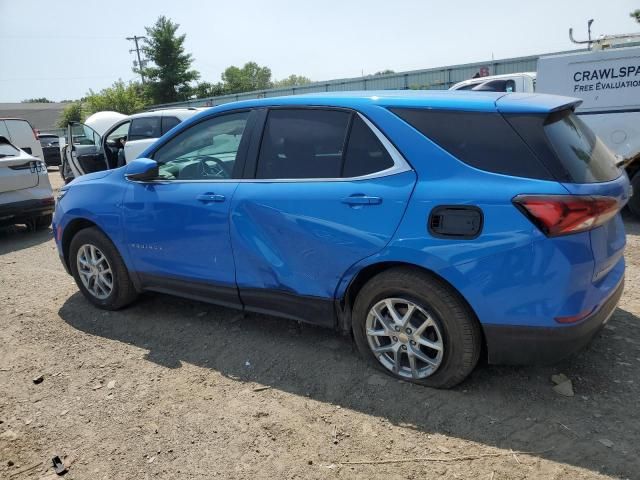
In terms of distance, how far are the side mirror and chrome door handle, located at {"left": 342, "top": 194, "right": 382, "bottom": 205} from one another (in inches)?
67.2

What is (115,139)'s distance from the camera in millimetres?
10844

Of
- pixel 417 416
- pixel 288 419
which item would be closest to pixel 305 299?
pixel 288 419

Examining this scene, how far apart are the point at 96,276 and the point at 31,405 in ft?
4.86

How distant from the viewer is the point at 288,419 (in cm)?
291

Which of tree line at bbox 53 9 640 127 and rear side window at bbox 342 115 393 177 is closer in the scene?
rear side window at bbox 342 115 393 177

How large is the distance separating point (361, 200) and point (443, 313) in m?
0.79

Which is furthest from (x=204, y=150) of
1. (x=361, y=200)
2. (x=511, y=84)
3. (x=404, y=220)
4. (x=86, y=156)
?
(x=511, y=84)

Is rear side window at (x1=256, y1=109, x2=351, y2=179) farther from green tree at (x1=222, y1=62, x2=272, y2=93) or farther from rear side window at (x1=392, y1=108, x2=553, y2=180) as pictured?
green tree at (x1=222, y1=62, x2=272, y2=93)

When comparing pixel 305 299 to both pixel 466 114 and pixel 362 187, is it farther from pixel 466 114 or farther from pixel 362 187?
pixel 466 114

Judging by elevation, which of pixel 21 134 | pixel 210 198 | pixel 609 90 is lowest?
pixel 210 198

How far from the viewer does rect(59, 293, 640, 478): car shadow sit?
102 inches

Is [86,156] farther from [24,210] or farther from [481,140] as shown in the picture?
[481,140]

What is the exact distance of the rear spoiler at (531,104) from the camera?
2721mm

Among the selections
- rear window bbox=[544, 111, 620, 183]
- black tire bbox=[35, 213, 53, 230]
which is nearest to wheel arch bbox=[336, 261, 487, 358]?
rear window bbox=[544, 111, 620, 183]
